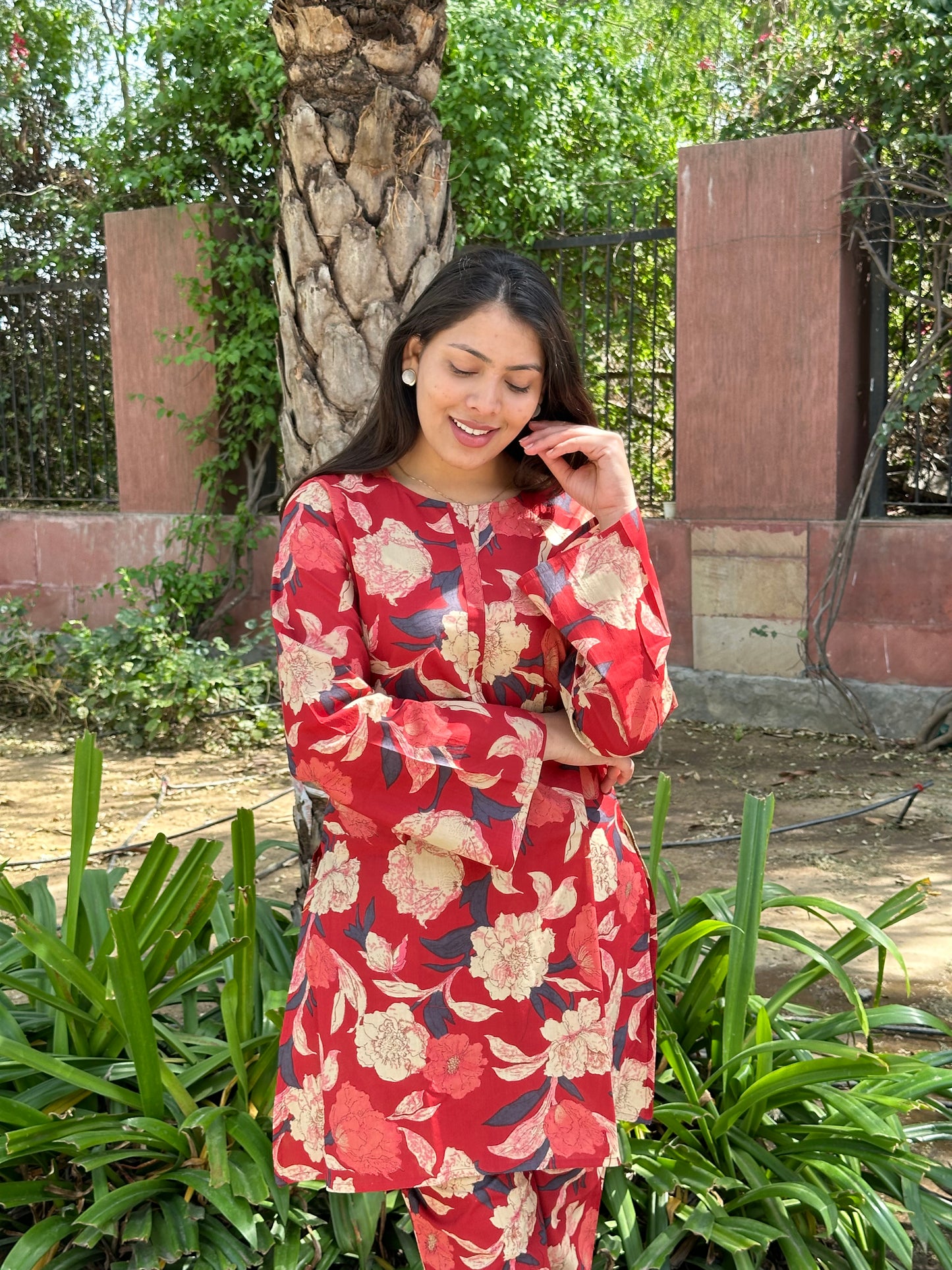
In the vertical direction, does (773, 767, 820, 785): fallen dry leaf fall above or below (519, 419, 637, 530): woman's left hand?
below

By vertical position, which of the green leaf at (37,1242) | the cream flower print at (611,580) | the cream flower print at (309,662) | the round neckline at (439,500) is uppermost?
the round neckline at (439,500)

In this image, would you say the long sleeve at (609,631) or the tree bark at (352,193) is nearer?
the long sleeve at (609,631)

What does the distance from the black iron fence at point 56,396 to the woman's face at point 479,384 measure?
671 cm

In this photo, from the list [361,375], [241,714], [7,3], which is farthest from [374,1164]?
[7,3]

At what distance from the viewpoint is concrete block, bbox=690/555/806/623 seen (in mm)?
5941

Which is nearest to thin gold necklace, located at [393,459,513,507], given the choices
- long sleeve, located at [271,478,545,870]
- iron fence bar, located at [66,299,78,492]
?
long sleeve, located at [271,478,545,870]

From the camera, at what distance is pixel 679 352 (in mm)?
6203

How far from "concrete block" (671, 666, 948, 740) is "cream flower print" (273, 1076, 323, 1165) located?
14.6ft

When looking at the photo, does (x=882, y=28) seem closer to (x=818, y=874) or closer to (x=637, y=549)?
(x=818, y=874)

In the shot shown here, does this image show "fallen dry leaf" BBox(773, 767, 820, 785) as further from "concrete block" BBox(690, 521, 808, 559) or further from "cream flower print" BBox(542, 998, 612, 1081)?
"cream flower print" BBox(542, 998, 612, 1081)

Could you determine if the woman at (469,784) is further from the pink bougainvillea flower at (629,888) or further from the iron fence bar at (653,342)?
the iron fence bar at (653,342)

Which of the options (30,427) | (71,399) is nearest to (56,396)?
(30,427)

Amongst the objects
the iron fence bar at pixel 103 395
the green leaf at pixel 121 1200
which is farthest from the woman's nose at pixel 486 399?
the iron fence bar at pixel 103 395

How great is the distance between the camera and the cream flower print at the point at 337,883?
1715 millimetres
